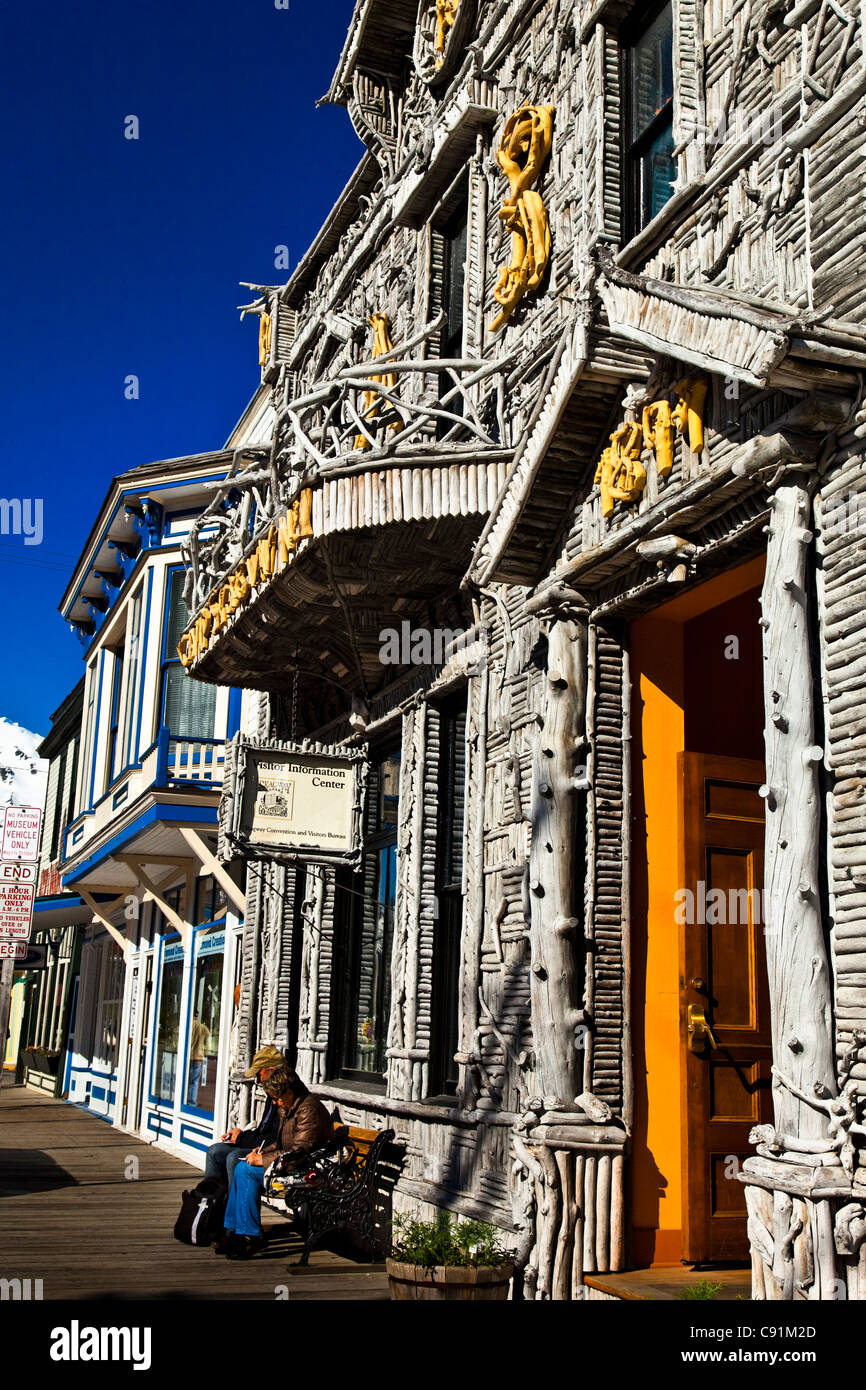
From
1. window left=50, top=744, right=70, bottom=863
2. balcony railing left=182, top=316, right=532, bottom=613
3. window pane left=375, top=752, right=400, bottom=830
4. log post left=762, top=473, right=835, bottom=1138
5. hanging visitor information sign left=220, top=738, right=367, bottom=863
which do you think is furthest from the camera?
window left=50, top=744, right=70, bottom=863

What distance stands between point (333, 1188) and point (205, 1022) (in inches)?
314

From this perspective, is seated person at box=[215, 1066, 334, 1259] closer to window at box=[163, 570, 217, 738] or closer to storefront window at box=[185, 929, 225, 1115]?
storefront window at box=[185, 929, 225, 1115]

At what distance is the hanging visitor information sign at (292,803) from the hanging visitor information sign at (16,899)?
428 centimetres

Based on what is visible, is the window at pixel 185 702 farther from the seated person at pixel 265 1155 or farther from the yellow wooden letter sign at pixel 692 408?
the yellow wooden letter sign at pixel 692 408

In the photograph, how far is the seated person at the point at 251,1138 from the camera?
987 centimetres

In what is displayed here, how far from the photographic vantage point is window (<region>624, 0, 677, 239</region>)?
8211 millimetres

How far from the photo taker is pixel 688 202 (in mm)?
7098

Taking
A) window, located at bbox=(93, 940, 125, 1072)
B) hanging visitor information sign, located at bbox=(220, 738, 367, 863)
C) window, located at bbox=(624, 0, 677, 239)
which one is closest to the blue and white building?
window, located at bbox=(93, 940, 125, 1072)

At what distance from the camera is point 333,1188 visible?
29.6ft

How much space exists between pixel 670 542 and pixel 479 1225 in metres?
3.92

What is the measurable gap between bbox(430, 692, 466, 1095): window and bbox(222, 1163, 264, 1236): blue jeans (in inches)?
56.5

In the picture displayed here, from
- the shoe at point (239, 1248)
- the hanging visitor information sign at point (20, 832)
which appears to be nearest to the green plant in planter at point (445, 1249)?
the shoe at point (239, 1248)
